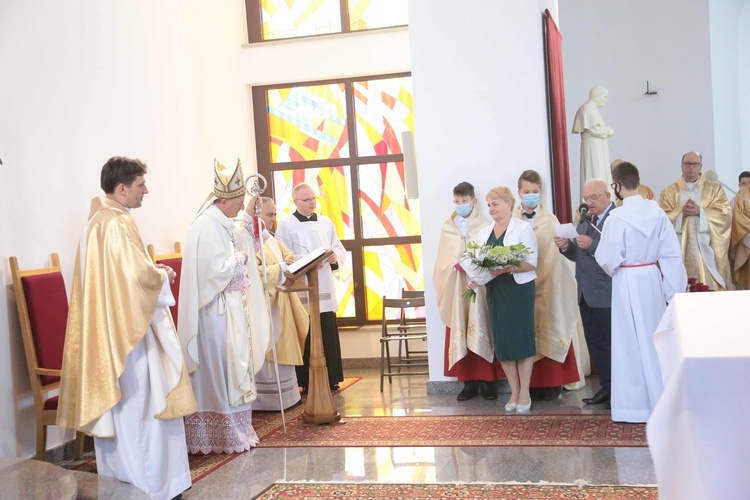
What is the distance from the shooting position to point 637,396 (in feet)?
18.3

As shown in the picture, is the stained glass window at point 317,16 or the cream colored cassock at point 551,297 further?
the stained glass window at point 317,16

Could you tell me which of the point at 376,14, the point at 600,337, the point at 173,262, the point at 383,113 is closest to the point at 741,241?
the point at 600,337

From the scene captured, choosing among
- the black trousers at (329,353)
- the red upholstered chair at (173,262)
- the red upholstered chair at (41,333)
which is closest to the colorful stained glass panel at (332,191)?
the black trousers at (329,353)

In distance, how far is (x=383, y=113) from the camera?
30.2 ft

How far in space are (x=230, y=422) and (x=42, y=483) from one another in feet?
5.65

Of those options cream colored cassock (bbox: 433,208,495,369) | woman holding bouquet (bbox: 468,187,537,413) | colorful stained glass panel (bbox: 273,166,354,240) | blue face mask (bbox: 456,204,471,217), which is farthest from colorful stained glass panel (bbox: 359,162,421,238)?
woman holding bouquet (bbox: 468,187,537,413)

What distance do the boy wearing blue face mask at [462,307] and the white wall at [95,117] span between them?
243 cm

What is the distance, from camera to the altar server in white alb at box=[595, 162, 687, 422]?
5.55m

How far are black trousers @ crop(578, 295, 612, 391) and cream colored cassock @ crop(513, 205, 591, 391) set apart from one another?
292mm

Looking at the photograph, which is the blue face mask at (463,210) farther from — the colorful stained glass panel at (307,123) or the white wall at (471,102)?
the colorful stained glass panel at (307,123)

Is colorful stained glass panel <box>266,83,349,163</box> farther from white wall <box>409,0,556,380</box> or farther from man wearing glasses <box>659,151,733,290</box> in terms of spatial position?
man wearing glasses <box>659,151,733,290</box>

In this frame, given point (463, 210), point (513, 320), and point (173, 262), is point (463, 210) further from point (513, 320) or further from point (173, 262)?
point (173, 262)

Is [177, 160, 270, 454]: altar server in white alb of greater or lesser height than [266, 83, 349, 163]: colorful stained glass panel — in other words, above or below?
below

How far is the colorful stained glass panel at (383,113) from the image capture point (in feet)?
30.0
